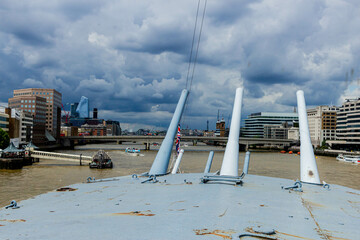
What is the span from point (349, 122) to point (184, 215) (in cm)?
12006

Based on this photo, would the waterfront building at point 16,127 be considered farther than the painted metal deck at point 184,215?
Yes

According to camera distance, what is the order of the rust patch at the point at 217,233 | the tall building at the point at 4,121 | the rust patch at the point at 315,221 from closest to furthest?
the rust patch at the point at 217,233 → the rust patch at the point at 315,221 → the tall building at the point at 4,121

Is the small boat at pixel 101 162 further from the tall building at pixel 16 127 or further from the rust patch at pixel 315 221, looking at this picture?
the rust patch at pixel 315 221

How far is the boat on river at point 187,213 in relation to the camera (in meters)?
5.18

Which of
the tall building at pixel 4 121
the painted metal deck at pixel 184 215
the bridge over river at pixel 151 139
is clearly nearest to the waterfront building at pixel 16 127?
the tall building at pixel 4 121

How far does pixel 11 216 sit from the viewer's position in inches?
267

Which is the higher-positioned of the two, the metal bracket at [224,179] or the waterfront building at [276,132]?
the waterfront building at [276,132]

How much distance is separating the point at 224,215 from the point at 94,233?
8.02 ft

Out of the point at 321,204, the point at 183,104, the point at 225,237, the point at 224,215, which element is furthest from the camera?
the point at 183,104

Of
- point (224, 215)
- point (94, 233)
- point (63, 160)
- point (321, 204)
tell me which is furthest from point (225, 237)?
point (63, 160)

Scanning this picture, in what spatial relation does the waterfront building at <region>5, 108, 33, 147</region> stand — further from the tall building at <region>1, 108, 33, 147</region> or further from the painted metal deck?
the painted metal deck

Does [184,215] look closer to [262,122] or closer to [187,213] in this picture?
[187,213]

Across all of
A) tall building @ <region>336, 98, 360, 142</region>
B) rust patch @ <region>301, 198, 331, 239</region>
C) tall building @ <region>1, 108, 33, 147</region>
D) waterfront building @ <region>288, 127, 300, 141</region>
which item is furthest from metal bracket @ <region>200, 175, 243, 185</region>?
waterfront building @ <region>288, 127, 300, 141</region>

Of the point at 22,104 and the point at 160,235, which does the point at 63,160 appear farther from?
the point at 22,104
